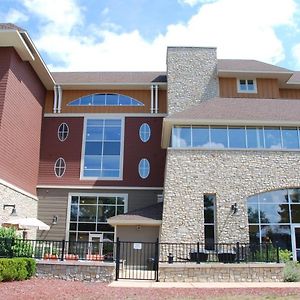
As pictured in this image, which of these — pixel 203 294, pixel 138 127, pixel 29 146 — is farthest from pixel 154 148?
pixel 203 294

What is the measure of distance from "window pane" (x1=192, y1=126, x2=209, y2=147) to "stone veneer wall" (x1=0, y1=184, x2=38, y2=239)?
10.9 m

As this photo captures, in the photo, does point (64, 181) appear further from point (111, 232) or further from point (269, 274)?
point (269, 274)

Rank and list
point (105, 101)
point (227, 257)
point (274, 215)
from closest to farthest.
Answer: point (227, 257), point (274, 215), point (105, 101)

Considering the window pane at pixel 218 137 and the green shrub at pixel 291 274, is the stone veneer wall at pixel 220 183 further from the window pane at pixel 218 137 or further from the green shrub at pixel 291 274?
the green shrub at pixel 291 274

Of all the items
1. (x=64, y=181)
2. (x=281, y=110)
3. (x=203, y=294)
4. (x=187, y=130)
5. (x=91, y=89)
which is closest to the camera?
(x=203, y=294)

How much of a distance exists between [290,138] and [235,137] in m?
3.12

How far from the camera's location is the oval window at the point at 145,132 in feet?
97.8

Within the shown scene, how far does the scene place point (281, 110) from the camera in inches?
973

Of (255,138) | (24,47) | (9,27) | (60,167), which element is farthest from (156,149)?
(9,27)

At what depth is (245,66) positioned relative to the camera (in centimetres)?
3091

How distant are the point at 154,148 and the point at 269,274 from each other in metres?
15.3

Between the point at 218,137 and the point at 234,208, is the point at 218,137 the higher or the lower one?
the higher one

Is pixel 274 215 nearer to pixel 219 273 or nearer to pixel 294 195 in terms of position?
pixel 294 195

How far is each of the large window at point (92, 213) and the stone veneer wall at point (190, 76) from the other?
7.58m
